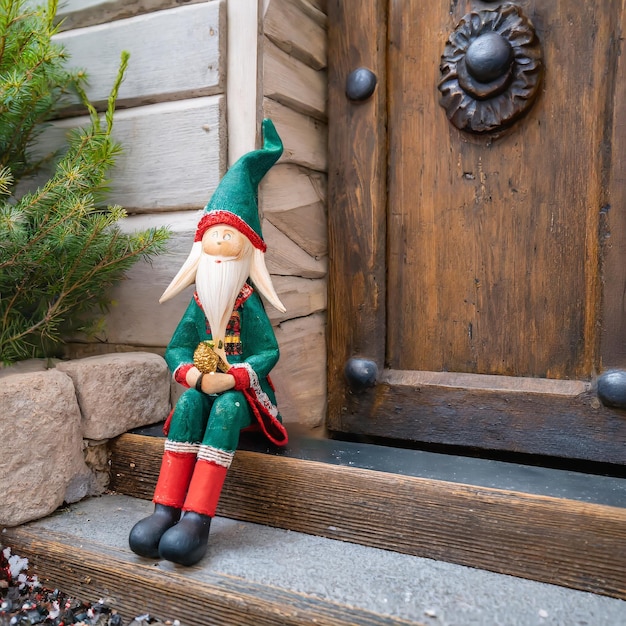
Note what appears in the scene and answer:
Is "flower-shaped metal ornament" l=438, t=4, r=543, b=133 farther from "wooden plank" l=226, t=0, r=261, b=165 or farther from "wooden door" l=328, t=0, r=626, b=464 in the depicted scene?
"wooden plank" l=226, t=0, r=261, b=165

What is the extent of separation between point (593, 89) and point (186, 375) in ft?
3.10

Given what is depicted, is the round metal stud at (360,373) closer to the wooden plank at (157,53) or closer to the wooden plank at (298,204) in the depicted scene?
the wooden plank at (298,204)

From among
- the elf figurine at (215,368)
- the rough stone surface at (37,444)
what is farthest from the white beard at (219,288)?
the rough stone surface at (37,444)

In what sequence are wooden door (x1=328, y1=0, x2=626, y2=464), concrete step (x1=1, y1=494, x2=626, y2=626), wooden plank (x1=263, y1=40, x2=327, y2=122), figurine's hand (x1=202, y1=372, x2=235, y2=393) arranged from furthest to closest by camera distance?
wooden plank (x1=263, y1=40, x2=327, y2=122) → wooden door (x1=328, y1=0, x2=626, y2=464) → figurine's hand (x1=202, y1=372, x2=235, y2=393) → concrete step (x1=1, y1=494, x2=626, y2=626)

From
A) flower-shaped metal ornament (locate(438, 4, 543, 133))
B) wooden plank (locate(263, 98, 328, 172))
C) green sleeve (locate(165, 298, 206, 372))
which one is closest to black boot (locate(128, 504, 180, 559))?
green sleeve (locate(165, 298, 206, 372))

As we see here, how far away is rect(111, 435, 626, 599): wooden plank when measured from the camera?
0.81 m

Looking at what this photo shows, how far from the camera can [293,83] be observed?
1.29 meters

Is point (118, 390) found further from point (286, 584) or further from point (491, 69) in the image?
point (491, 69)

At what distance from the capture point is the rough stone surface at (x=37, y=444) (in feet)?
3.34

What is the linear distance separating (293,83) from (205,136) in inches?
9.3

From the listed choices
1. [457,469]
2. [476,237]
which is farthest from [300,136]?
[457,469]

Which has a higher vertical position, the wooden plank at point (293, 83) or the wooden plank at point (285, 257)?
the wooden plank at point (293, 83)

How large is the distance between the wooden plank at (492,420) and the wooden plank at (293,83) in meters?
0.67

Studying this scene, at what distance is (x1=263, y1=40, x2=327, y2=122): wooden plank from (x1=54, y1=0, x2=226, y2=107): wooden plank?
0.10 metres
